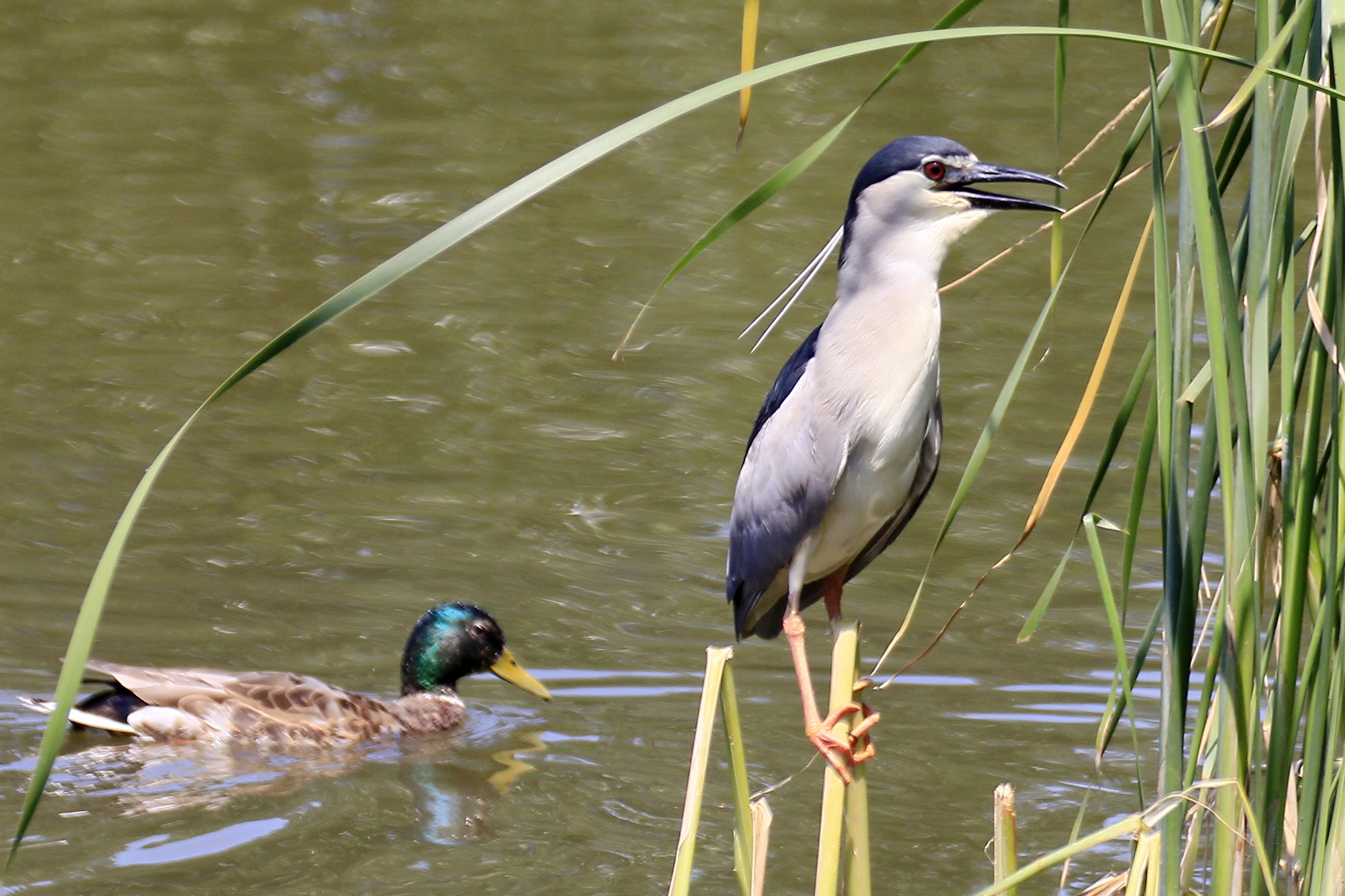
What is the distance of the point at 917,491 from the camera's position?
4.12 meters

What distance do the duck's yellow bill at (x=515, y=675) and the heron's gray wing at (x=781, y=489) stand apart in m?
2.28

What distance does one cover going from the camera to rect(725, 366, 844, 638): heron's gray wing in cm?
398

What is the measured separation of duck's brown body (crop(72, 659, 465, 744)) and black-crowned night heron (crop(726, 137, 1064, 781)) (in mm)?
2509

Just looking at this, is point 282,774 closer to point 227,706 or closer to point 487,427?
point 227,706

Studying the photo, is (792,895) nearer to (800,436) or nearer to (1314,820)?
(800,436)

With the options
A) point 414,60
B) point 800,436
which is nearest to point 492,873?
point 800,436

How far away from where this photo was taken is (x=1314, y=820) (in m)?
2.30

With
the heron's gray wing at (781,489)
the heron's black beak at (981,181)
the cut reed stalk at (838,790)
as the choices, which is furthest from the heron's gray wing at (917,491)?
the cut reed stalk at (838,790)

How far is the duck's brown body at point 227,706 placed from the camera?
19.9ft

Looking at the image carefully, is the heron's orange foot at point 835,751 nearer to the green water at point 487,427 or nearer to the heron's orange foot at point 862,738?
the heron's orange foot at point 862,738

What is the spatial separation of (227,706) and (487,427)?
2.83 meters

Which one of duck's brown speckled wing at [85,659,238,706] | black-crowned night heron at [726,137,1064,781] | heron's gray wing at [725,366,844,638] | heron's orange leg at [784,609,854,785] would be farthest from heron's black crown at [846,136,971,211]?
duck's brown speckled wing at [85,659,238,706]

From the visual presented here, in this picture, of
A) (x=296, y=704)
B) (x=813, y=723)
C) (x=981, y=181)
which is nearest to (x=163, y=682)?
(x=296, y=704)

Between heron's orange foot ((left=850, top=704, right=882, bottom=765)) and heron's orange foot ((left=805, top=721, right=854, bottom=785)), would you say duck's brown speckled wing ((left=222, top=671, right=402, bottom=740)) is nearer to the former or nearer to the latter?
heron's orange foot ((left=850, top=704, right=882, bottom=765))
